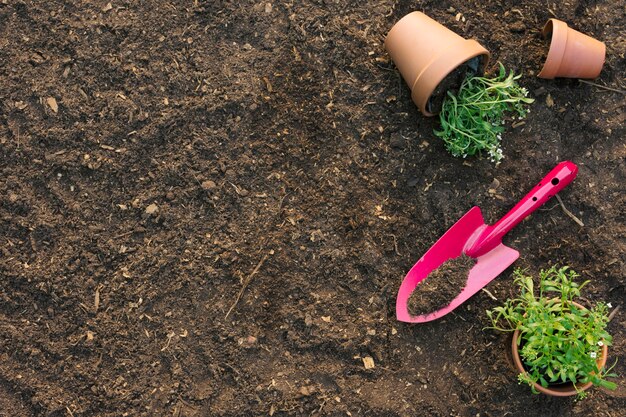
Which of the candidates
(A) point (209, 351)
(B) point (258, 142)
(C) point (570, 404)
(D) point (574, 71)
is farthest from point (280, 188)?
(C) point (570, 404)

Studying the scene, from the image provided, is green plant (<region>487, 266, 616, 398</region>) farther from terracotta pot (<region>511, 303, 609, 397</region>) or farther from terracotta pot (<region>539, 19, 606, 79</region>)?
terracotta pot (<region>539, 19, 606, 79</region>)

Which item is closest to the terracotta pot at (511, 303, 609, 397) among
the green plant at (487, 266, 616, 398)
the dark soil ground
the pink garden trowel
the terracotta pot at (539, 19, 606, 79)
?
the green plant at (487, 266, 616, 398)

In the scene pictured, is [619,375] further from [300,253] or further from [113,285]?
[113,285]

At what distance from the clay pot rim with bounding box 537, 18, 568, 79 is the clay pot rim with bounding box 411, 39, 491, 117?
0.91 ft

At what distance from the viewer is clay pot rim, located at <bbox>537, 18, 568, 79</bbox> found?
232 cm

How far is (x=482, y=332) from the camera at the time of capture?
8.03ft

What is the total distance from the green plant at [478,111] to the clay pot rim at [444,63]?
0.44ft

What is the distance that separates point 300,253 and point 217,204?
0.40 metres

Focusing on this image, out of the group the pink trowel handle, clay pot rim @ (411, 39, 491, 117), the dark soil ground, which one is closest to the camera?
clay pot rim @ (411, 39, 491, 117)

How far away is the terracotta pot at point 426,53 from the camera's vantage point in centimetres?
219

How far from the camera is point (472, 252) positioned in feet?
7.93

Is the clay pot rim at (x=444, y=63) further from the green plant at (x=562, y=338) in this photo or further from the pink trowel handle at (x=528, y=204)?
the green plant at (x=562, y=338)

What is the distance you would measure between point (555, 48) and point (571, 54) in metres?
0.07

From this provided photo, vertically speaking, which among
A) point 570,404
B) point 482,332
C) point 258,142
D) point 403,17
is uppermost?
point 403,17
